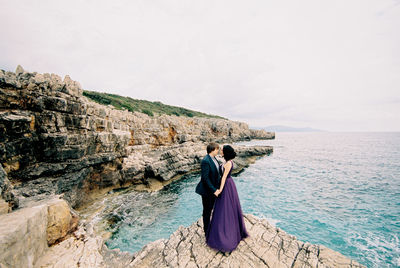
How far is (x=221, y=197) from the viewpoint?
4469mm

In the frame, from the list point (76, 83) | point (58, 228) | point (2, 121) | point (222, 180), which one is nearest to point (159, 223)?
point (58, 228)

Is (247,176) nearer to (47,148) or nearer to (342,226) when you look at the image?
(342,226)

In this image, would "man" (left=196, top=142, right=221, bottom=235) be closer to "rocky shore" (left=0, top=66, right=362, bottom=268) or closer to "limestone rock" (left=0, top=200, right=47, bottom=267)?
"rocky shore" (left=0, top=66, right=362, bottom=268)

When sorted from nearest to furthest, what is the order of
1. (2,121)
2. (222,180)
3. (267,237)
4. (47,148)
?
(222,180), (267,237), (2,121), (47,148)

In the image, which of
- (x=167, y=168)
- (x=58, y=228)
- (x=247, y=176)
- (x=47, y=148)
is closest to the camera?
(x=58, y=228)

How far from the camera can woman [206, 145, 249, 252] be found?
4.39 metres

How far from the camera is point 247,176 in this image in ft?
66.7

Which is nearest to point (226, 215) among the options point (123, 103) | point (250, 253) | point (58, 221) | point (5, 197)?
point (250, 253)

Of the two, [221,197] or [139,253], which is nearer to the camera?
[221,197]

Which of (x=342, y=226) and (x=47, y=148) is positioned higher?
(x=47, y=148)

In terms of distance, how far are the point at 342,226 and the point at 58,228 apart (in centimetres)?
1417

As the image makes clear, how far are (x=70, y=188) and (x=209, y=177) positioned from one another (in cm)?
1006

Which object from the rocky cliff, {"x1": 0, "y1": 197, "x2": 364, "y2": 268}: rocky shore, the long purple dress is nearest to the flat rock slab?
{"x1": 0, "y1": 197, "x2": 364, "y2": 268}: rocky shore

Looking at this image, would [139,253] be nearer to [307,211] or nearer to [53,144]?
[53,144]
